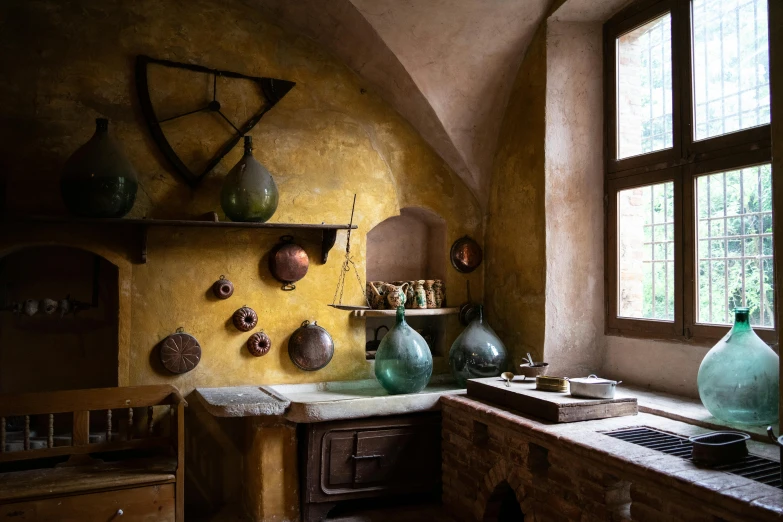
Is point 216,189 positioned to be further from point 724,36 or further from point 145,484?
point 724,36

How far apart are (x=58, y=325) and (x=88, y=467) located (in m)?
1.14

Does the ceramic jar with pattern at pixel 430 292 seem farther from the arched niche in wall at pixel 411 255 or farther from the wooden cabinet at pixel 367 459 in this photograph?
the wooden cabinet at pixel 367 459

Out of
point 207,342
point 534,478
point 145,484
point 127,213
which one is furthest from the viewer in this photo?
point 207,342

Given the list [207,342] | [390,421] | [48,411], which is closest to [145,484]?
[48,411]

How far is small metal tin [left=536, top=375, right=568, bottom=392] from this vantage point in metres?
3.11

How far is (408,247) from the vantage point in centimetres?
458

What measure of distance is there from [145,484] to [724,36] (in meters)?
3.63

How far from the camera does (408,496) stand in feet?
12.4

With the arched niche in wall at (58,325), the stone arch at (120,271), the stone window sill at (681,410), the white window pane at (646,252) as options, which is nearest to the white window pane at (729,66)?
the white window pane at (646,252)

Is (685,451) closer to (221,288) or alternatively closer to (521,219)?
(521,219)

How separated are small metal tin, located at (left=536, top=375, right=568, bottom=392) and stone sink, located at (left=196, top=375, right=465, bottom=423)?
2.07 feet

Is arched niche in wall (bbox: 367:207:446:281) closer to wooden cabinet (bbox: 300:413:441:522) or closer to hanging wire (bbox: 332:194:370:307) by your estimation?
hanging wire (bbox: 332:194:370:307)

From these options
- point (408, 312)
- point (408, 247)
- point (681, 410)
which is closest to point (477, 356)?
point (408, 312)

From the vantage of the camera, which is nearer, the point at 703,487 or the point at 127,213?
the point at 703,487
